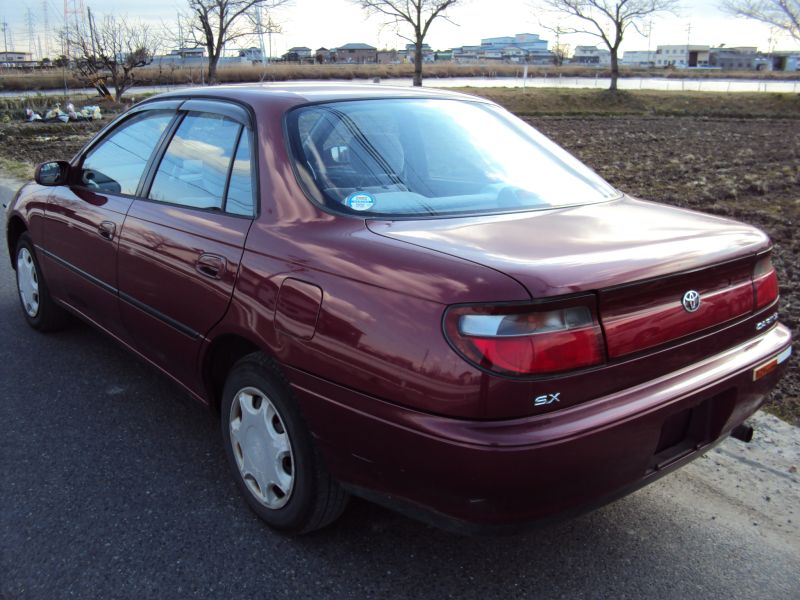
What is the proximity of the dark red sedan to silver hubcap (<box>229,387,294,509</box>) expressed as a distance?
11mm

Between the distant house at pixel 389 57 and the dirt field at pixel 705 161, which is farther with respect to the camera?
the distant house at pixel 389 57

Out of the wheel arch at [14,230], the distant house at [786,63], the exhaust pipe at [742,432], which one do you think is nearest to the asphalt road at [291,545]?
the exhaust pipe at [742,432]

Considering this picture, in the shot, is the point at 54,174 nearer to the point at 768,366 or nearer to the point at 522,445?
the point at 522,445

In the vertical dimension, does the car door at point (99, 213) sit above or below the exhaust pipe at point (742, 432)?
above

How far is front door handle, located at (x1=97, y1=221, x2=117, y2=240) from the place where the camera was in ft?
11.7

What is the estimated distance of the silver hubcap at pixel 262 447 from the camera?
266cm

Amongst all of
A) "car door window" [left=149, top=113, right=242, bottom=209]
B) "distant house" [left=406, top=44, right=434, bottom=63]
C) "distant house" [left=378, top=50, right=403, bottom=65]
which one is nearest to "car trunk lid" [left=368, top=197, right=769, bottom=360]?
"car door window" [left=149, top=113, right=242, bottom=209]

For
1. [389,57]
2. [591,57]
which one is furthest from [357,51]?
[591,57]

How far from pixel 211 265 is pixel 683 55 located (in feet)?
476

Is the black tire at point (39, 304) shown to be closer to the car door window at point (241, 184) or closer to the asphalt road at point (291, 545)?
the asphalt road at point (291, 545)

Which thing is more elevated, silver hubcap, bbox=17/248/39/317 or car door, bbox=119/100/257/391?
car door, bbox=119/100/257/391

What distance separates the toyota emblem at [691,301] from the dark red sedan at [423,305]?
11 millimetres

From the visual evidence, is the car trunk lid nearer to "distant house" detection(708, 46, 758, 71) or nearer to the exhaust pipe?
the exhaust pipe

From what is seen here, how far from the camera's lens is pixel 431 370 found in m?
2.01
